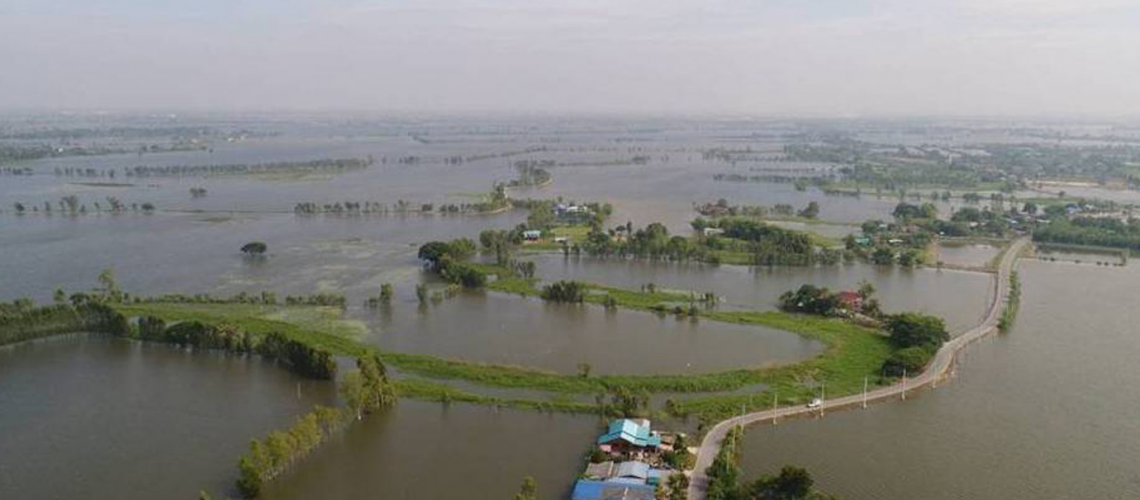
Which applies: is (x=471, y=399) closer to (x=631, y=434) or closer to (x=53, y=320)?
(x=631, y=434)

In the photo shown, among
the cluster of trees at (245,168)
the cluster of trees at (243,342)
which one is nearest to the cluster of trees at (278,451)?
the cluster of trees at (243,342)

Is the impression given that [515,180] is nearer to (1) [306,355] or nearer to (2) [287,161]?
(2) [287,161]

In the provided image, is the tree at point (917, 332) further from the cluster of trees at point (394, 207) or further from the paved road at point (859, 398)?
the cluster of trees at point (394, 207)

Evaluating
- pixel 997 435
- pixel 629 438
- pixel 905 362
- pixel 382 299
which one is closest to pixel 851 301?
A: pixel 905 362

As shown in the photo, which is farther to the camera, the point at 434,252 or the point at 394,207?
the point at 394,207

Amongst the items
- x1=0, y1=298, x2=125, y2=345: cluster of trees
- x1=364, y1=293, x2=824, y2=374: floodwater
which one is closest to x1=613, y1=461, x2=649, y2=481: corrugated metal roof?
x1=364, y1=293, x2=824, y2=374: floodwater

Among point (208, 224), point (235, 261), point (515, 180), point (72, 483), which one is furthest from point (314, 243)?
point (515, 180)

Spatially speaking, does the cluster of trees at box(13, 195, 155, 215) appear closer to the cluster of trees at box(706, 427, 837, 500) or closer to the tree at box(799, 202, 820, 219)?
the tree at box(799, 202, 820, 219)
